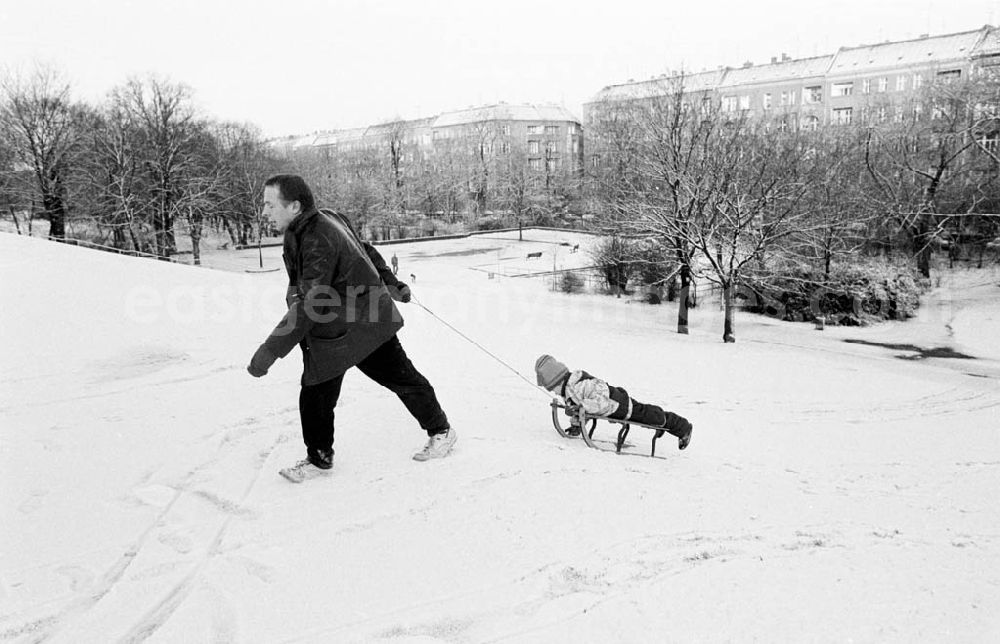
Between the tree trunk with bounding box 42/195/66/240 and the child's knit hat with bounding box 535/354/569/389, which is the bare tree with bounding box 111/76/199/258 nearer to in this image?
the tree trunk with bounding box 42/195/66/240

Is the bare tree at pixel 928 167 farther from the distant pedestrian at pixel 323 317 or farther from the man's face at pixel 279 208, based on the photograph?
the man's face at pixel 279 208

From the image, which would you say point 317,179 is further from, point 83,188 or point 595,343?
point 595,343

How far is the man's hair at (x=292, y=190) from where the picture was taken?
4.18 m

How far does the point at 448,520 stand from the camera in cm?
389

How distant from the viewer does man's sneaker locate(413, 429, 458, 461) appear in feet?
15.9

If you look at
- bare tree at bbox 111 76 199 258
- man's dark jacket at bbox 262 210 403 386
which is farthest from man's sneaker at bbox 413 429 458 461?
bare tree at bbox 111 76 199 258

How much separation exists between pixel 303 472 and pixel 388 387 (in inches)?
33.5

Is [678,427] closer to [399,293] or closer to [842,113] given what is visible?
[399,293]

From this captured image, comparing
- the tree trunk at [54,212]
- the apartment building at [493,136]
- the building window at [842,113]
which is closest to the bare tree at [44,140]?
the tree trunk at [54,212]

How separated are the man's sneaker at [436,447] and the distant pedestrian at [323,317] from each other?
0.53 meters

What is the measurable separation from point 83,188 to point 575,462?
164 feet

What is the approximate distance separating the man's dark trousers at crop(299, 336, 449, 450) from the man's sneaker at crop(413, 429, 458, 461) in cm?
5

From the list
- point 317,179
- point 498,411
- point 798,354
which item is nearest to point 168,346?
point 498,411

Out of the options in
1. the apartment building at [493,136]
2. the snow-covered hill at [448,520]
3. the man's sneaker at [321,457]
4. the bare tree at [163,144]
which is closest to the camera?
the snow-covered hill at [448,520]
